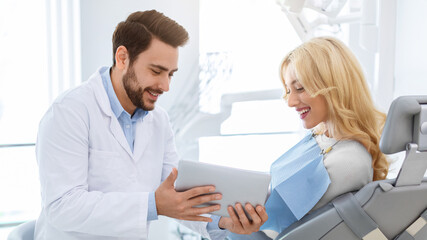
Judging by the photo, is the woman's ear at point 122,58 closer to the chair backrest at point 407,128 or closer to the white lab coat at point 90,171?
the white lab coat at point 90,171

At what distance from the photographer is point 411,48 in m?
2.65

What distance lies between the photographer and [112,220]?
122 centimetres

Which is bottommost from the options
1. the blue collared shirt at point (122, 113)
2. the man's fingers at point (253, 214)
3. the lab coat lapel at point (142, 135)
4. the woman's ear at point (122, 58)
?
the man's fingers at point (253, 214)

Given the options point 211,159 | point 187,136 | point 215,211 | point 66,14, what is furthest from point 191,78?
point 215,211

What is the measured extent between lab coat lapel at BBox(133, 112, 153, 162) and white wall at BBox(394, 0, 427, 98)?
5.85 feet

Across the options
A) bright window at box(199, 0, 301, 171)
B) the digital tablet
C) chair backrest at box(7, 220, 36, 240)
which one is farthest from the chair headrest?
bright window at box(199, 0, 301, 171)

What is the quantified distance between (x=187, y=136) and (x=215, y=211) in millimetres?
1272

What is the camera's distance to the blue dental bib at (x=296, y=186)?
50.8 inches

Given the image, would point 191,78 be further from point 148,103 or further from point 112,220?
point 112,220

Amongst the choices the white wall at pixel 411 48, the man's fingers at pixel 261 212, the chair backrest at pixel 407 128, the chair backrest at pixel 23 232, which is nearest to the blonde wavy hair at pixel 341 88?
the chair backrest at pixel 407 128

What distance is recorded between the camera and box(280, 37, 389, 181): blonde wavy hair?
1.37 meters

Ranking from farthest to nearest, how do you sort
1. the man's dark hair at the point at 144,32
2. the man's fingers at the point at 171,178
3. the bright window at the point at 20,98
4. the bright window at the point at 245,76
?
the bright window at the point at 245,76 → the bright window at the point at 20,98 → the man's dark hair at the point at 144,32 → the man's fingers at the point at 171,178

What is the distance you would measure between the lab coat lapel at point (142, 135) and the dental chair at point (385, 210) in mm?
533

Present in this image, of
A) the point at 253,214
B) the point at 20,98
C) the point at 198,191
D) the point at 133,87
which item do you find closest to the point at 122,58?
the point at 133,87
